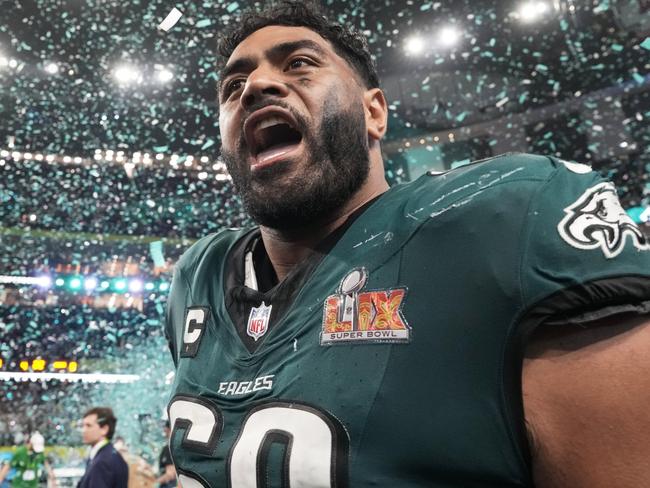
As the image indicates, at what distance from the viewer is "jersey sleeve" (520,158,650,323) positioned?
499 millimetres

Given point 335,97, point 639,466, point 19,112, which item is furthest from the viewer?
point 19,112

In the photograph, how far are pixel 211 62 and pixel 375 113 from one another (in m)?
8.19

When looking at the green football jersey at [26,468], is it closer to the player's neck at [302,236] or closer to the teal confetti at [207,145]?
the player's neck at [302,236]

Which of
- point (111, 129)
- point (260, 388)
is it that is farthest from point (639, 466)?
point (111, 129)

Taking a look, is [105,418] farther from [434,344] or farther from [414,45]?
[414,45]

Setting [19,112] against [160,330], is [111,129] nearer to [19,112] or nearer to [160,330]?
[19,112]

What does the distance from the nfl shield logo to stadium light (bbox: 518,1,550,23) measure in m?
9.47

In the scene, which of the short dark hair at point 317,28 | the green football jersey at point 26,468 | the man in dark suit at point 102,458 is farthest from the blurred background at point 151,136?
the short dark hair at point 317,28

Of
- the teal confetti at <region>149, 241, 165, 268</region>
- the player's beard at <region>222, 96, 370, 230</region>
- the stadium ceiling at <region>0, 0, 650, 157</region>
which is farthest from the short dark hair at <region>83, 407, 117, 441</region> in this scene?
the teal confetti at <region>149, 241, 165, 268</region>

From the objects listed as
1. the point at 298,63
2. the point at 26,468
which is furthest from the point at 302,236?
the point at 26,468

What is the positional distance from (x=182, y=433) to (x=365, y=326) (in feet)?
1.03

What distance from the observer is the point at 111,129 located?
10.6 m

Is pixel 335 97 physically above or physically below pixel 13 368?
above

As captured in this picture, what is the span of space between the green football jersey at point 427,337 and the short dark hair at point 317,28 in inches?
17.4
